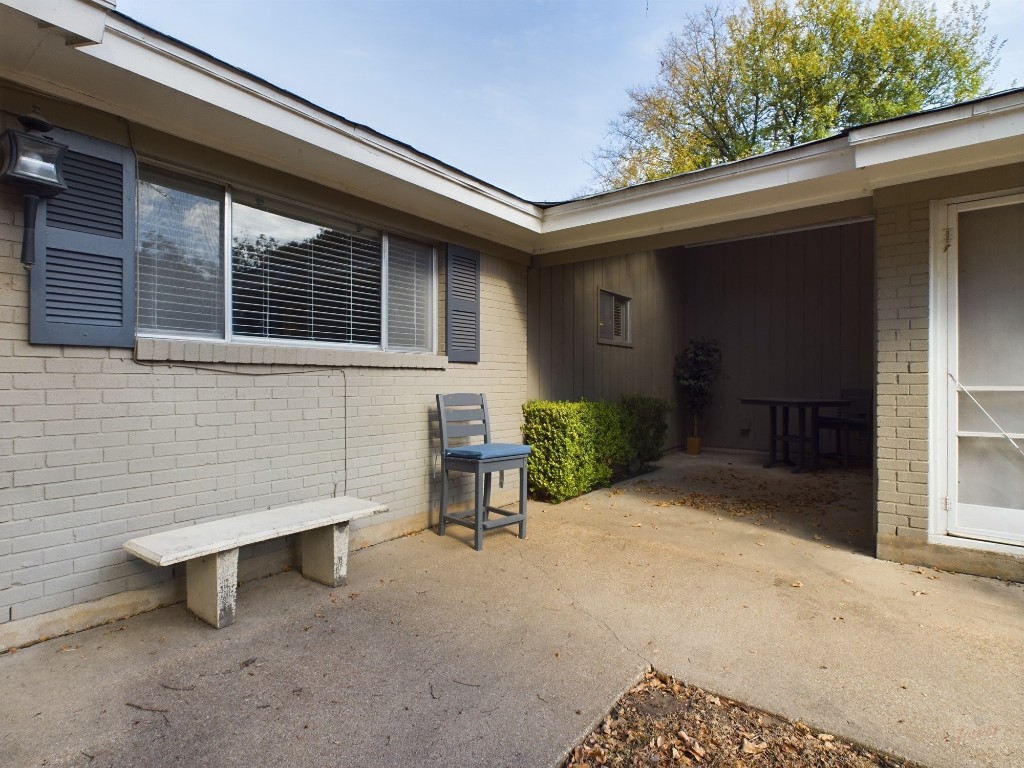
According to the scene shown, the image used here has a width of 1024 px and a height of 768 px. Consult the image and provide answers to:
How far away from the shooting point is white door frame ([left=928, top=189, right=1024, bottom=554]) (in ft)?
10.8

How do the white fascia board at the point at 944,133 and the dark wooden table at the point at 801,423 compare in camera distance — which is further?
the dark wooden table at the point at 801,423

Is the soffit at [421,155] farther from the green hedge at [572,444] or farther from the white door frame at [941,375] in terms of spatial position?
the green hedge at [572,444]

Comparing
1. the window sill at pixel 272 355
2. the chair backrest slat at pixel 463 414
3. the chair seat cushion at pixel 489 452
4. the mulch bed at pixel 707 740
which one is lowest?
the mulch bed at pixel 707 740

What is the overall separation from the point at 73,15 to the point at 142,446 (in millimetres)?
1802

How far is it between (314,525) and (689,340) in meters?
Result: 7.96

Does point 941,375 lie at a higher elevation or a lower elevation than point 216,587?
higher

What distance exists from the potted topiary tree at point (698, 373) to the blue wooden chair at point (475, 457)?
551cm

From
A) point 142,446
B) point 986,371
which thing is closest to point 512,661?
point 142,446

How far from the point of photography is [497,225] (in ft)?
14.7

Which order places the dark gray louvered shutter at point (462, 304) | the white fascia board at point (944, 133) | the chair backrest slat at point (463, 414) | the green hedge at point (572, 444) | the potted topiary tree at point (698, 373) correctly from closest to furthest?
1. the white fascia board at point (944, 133)
2. the chair backrest slat at point (463, 414)
3. the dark gray louvered shutter at point (462, 304)
4. the green hedge at point (572, 444)
5. the potted topiary tree at point (698, 373)

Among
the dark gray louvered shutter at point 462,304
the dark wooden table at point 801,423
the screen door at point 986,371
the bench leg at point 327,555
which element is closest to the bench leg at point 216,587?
the bench leg at point 327,555

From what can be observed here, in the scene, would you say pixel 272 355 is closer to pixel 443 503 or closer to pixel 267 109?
pixel 267 109

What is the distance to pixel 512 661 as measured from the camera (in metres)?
2.25

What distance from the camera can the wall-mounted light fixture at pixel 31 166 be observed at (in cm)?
217
